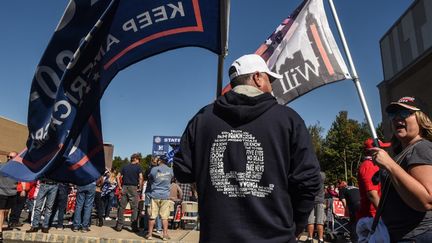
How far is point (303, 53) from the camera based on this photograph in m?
5.50

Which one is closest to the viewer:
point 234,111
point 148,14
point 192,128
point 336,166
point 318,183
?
point 318,183

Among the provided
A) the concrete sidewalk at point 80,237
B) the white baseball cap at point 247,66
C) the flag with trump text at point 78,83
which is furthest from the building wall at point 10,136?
the white baseball cap at point 247,66

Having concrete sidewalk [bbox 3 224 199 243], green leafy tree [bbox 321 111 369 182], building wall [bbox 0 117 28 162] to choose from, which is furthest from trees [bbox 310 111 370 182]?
concrete sidewalk [bbox 3 224 199 243]

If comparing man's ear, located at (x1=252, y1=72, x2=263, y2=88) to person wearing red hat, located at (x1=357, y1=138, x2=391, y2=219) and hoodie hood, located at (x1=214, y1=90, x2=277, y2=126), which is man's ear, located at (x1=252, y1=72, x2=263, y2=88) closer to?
hoodie hood, located at (x1=214, y1=90, x2=277, y2=126)

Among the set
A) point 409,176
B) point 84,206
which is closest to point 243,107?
point 409,176

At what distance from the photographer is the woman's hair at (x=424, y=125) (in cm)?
263

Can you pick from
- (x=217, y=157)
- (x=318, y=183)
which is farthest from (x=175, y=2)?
(x=318, y=183)

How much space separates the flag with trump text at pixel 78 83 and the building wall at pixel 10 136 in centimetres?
4100

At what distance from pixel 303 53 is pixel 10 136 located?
144 ft

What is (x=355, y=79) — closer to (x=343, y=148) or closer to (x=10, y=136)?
(x=10, y=136)

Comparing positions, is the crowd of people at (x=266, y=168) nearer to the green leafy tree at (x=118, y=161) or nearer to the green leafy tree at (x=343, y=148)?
the green leafy tree at (x=343, y=148)

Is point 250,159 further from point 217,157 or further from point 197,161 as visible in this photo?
point 197,161

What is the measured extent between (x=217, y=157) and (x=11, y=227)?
9.93 metres

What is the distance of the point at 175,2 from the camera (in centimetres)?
407
